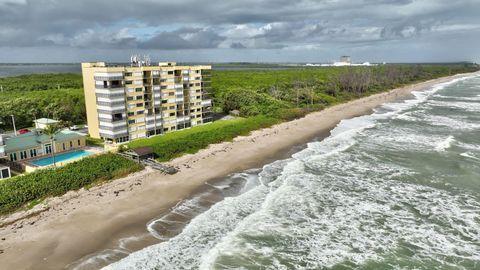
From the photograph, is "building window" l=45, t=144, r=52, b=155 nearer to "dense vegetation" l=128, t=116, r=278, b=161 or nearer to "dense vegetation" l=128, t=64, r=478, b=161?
"dense vegetation" l=128, t=116, r=278, b=161

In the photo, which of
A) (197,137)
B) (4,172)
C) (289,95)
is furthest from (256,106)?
(4,172)

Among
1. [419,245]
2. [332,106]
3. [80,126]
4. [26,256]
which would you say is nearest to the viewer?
[26,256]

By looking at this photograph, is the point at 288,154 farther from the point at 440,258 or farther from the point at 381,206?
the point at 440,258

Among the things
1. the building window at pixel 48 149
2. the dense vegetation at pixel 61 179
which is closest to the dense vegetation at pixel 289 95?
the dense vegetation at pixel 61 179

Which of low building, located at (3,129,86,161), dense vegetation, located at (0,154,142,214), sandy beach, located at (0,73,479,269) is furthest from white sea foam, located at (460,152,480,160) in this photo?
low building, located at (3,129,86,161)

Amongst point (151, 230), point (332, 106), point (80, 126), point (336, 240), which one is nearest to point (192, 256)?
point (151, 230)

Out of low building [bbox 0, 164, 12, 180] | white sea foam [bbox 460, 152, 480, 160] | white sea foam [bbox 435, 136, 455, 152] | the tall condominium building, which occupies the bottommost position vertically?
white sea foam [bbox 460, 152, 480, 160]

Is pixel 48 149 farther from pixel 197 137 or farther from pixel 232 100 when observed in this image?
pixel 232 100
